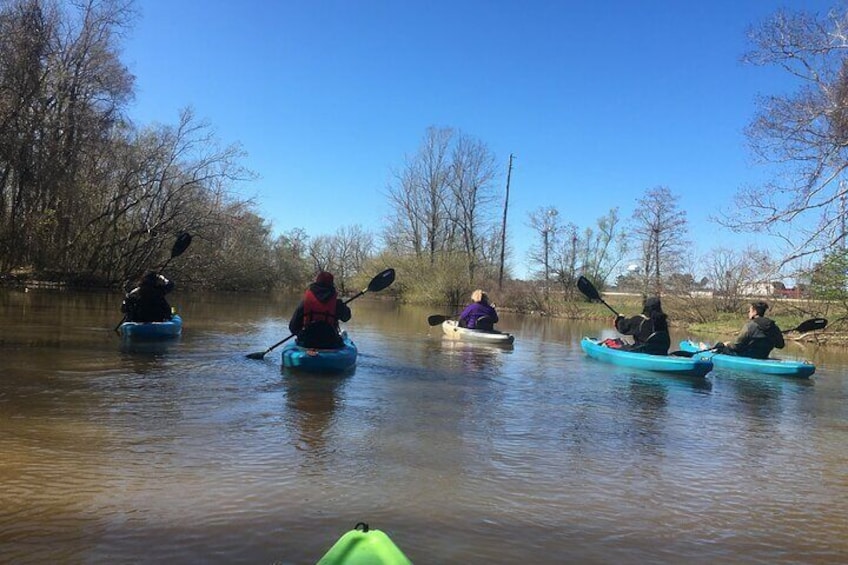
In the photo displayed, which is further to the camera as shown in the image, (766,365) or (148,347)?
→ (766,365)

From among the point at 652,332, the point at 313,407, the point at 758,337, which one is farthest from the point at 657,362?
the point at 313,407

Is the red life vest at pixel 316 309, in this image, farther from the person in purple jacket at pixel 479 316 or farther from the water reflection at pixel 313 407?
the person in purple jacket at pixel 479 316

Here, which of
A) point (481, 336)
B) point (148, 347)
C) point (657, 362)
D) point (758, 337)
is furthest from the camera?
point (481, 336)

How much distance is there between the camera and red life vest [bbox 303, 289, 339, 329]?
29.3ft

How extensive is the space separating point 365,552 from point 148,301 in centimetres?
999

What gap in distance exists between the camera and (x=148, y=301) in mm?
11070

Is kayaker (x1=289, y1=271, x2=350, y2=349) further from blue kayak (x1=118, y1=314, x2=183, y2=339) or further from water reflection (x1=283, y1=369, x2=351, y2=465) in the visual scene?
blue kayak (x1=118, y1=314, x2=183, y2=339)

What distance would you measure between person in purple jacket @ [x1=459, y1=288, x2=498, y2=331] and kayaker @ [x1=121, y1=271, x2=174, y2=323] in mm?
7077

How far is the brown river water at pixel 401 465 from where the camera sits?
3.44 m

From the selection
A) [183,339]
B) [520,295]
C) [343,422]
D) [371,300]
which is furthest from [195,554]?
[371,300]

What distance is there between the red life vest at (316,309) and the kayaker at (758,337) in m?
8.37

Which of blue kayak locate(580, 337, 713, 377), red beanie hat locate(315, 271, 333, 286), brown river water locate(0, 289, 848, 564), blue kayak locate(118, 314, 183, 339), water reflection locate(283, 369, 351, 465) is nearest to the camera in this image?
brown river water locate(0, 289, 848, 564)

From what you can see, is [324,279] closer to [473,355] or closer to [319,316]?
[319,316]

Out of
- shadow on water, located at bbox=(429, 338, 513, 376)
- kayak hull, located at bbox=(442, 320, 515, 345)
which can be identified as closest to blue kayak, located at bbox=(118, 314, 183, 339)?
shadow on water, located at bbox=(429, 338, 513, 376)
